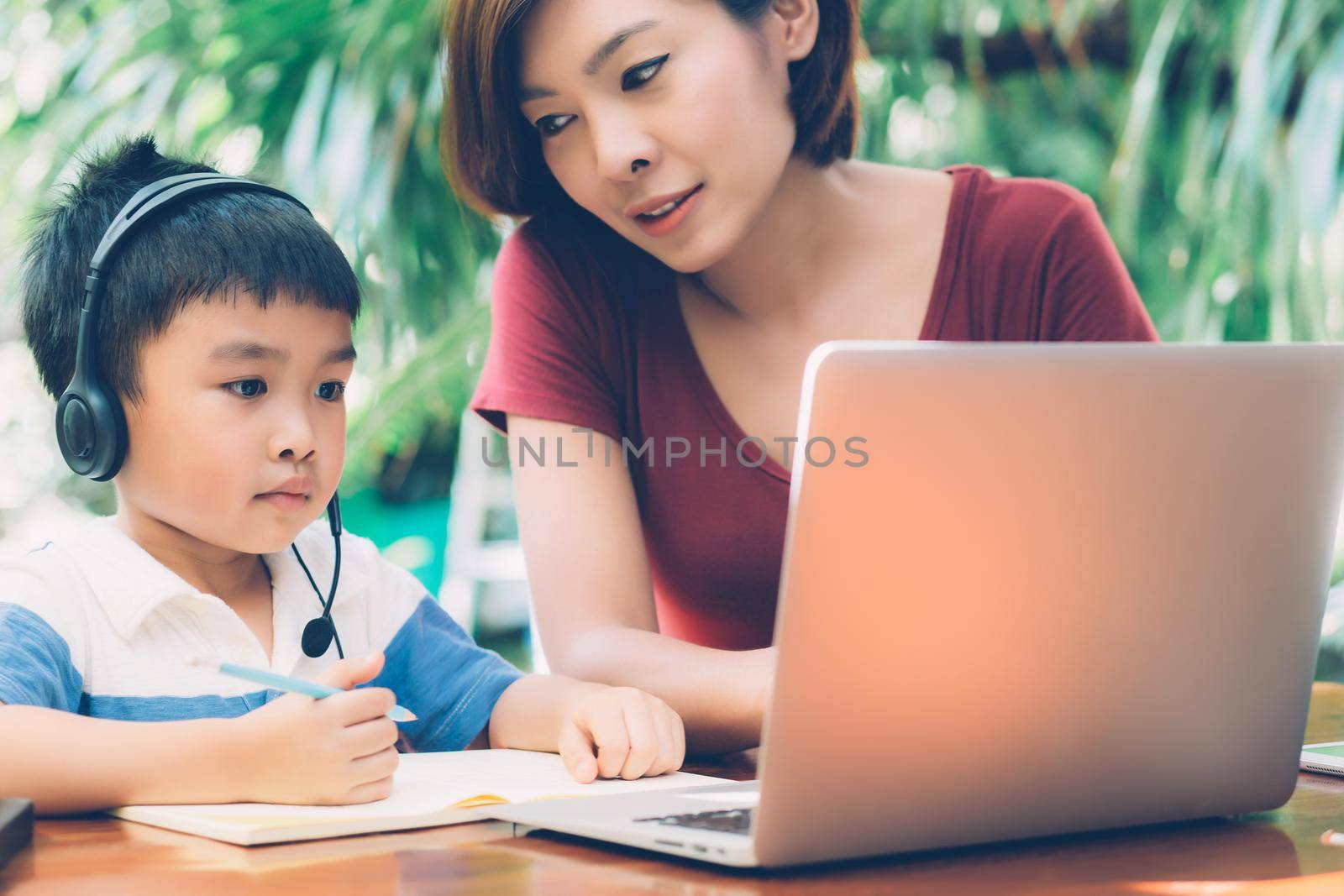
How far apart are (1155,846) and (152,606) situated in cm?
66

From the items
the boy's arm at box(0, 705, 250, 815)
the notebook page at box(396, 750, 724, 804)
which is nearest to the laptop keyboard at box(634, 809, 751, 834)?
the notebook page at box(396, 750, 724, 804)

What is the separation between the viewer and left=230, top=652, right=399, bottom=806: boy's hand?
0.77m

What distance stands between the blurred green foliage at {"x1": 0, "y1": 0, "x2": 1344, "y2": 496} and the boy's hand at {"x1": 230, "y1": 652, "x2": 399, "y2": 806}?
1.97 metres

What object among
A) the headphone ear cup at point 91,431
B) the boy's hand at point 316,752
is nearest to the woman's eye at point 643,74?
the headphone ear cup at point 91,431

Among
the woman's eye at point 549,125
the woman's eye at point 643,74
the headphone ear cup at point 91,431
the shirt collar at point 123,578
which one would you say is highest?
the woman's eye at point 643,74

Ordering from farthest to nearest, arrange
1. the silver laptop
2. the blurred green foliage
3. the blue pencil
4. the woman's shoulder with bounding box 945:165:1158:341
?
the blurred green foliage < the woman's shoulder with bounding box 945:165:1158:341 < the blue pencil < the silver laptop

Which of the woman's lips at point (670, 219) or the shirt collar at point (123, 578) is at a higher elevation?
the woman's lips at point (670, 219)

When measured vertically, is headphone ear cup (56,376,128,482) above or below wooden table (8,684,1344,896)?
above

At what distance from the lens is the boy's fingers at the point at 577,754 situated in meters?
0.86

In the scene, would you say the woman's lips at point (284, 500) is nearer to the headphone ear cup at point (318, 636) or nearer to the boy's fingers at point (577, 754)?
the headphone ear cup at point (318, 636)

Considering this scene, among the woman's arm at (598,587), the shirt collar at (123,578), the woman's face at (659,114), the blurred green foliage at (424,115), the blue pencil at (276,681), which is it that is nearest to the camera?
the blue pencil at (276,681)

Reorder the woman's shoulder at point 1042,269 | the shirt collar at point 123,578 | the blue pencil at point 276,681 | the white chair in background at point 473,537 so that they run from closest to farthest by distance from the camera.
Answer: the blue pencil at point 276,681
the shirt collar at point 123,578
the woman's shoulder at point 1042,269
the white chair in background at point 473,537

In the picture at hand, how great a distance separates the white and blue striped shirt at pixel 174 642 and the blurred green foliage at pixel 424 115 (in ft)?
5.40

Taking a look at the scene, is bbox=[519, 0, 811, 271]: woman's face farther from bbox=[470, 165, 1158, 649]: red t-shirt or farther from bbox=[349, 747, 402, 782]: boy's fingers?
bbox=[349, 747, 402, 782]: boy's fingers
